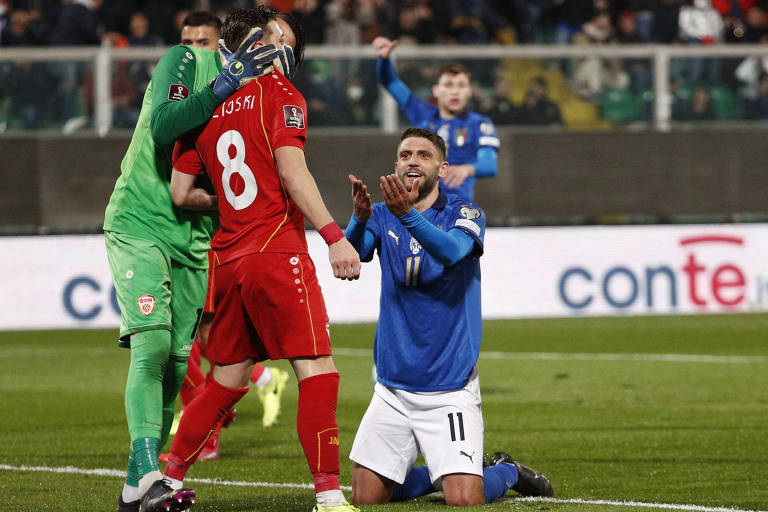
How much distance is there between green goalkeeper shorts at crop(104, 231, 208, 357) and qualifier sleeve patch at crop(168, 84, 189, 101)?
1.94 ft

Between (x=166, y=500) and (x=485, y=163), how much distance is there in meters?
5.84

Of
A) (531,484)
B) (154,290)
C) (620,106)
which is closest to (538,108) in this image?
(620,106)

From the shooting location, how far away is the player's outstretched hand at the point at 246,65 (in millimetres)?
4809

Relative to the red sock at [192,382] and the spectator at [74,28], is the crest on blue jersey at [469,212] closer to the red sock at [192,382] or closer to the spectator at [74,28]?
the red sock at [192,382]

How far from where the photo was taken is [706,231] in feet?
50.0

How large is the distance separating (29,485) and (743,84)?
39.8ft

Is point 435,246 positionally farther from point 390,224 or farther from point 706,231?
point 706,231

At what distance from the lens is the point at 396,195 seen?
5000mm

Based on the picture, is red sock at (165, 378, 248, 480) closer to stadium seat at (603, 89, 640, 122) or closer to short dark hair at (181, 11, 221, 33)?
short dark hair at (181, 11, 221, 33)

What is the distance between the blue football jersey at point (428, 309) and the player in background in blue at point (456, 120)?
13.6 ft

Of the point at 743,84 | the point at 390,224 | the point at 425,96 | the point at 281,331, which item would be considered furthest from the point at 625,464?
the point at 743,84

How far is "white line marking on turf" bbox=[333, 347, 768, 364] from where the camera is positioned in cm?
1117

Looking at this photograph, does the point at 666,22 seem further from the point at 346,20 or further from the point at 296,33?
the point at 296,33

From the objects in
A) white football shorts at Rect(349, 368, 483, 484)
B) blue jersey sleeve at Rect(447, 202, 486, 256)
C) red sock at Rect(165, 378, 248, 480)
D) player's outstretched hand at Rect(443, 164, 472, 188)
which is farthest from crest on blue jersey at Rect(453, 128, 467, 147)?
red sock at Rect(165, 378, 248, 480)
